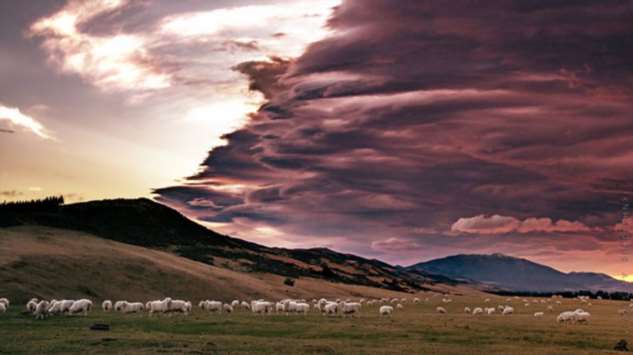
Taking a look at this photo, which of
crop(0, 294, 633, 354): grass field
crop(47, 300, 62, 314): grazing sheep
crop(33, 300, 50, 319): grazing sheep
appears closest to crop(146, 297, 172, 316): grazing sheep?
crop(0, 294, 633, 354): grass field

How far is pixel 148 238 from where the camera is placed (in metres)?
182

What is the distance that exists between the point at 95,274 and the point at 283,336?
52816mm

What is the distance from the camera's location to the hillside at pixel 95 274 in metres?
78.1

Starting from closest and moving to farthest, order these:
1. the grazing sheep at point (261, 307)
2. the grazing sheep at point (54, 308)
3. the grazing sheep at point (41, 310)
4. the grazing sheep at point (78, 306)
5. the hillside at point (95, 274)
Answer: the grazing sheep at point (41, 310), the grazing sheep at point (54, 308), the grazing sheep at point (78, 306), the grazing sheep at point (261, 307), the hillside at point (95, 274)

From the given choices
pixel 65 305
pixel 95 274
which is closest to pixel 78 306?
pixel 65 305

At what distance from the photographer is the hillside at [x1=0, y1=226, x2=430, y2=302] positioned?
78.1m

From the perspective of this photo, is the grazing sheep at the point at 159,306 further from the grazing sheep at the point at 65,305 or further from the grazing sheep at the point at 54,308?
the grazing sheep at the point at 54,308

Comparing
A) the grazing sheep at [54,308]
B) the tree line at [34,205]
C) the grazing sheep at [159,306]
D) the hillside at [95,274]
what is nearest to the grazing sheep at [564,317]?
the grazing sheep at [159,306]

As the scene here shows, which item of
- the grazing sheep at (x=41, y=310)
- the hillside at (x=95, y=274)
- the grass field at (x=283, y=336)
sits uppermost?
the hillside at (x=95, y=274)

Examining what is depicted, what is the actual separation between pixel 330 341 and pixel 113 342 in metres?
12.6

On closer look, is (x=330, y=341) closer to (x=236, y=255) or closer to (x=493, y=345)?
(x=493, y=345)

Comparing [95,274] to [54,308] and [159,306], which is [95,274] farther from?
[54,308]

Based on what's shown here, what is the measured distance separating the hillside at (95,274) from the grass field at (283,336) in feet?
69.8

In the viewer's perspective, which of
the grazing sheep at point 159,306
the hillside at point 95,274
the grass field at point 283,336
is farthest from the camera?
the hillside at point 95,274
